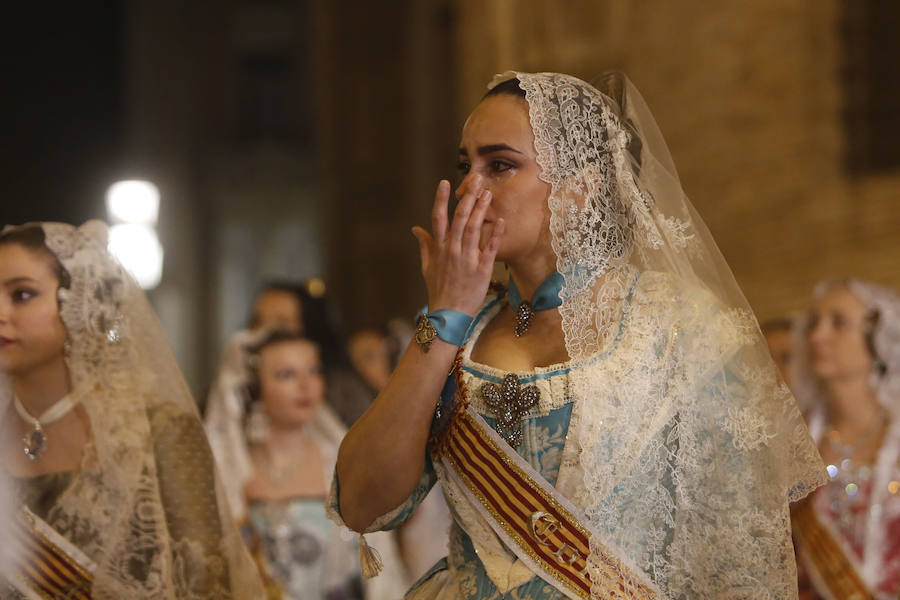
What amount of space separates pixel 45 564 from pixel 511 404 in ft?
3.91

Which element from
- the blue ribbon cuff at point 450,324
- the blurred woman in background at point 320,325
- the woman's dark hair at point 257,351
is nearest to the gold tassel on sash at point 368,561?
the blue ribbon cuff at point 450,324

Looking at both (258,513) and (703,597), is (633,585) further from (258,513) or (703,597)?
(258,513)

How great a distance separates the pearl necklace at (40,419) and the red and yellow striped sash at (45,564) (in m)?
0.15

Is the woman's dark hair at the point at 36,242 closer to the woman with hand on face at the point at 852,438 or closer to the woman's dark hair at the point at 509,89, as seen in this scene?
the woman's dark hair at the point at 509,89

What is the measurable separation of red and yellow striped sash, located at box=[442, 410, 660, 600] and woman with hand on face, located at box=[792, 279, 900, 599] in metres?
2.09

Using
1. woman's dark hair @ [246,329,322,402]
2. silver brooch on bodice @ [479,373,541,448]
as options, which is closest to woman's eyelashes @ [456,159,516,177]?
silver brooch on bodice @ [479,373,541,448]

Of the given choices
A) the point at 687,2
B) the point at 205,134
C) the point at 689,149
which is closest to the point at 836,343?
the point at 689,149

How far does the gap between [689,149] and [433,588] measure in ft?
20.6

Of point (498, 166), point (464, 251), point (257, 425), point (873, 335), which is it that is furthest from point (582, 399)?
point (257, 425)

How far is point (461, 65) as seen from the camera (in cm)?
1107

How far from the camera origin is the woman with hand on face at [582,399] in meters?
2.33

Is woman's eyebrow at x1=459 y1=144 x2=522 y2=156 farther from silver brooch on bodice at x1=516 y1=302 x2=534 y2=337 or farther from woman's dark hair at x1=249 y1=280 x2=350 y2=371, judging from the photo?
woman's dark hair at x1=249 y1=280 x2=350 y2=371

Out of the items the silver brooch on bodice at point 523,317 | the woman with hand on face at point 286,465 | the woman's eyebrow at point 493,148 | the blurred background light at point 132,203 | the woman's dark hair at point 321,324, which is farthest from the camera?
the blurred background light at point 132,203

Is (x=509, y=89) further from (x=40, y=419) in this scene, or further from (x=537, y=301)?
(x=40, y=419)
